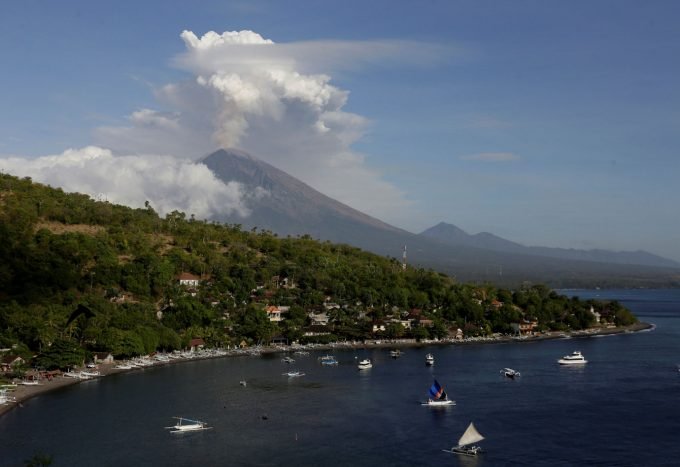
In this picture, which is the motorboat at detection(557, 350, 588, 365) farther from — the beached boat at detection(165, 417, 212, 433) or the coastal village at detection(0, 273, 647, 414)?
the beached boat at detection(165, 417, 212, 433)

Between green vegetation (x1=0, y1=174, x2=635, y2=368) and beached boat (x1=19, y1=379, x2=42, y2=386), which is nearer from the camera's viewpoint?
beached boat (x1=19, y1=379, x2=42, y2=386)

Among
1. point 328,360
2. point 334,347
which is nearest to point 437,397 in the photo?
point 328,360

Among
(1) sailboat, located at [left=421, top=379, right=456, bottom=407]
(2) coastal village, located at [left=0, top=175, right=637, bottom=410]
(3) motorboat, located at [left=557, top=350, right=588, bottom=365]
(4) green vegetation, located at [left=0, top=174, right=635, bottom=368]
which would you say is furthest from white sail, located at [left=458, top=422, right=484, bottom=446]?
(4) green vegetation, located at [left=0, top=174, right=635, bottom=368]

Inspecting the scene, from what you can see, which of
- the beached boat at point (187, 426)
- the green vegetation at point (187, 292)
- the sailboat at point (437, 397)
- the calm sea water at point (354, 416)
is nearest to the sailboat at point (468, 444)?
the calm sea water at point (354, 416)

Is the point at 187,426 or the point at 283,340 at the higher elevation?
the point at 283,340

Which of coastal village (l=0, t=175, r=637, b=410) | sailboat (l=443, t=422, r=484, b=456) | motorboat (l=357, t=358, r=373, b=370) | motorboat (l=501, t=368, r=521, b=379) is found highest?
coastal village (l=0, t=175, r=637, b=410)

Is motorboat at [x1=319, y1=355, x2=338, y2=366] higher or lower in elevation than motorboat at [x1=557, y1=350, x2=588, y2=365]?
higher

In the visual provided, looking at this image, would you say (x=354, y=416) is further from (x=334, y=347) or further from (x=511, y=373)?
(x=334, y=347)

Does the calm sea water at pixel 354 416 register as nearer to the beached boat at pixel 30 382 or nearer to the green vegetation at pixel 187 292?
the beached boat at pixel 30 382
